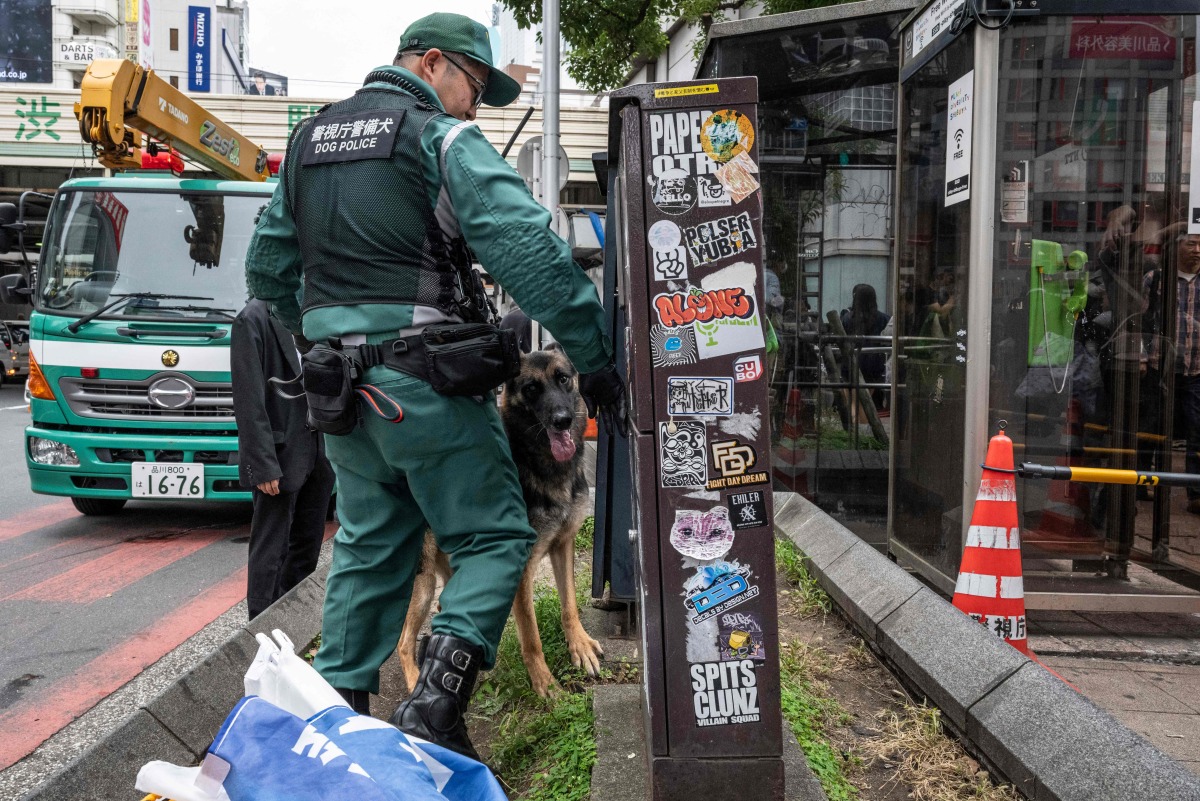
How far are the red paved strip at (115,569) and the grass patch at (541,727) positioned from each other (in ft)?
9.84

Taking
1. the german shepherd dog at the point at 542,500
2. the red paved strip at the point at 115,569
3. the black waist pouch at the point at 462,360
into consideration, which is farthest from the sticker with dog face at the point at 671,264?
the red paved strip at the point at 115,569

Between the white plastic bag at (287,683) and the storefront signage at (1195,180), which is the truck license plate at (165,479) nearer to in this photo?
the white plastic bag at (287,683)

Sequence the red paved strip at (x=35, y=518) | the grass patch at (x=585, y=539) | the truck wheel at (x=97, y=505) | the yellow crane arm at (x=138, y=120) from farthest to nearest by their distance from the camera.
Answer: the truck wheel at (x=97, y=505) → the yellow crane arm at (x=138, y=120) → the red paved strip at (x=35, y=518) → the grass patch at (x=585, y=539)

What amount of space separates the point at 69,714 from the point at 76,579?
2373mm

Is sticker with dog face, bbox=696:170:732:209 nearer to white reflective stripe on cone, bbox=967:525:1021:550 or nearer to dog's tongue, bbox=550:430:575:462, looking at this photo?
dog's tongue, bbox=550:430:575:462

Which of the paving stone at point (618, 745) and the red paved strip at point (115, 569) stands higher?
the paving stone at point (618, 745)

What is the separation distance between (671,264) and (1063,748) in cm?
169

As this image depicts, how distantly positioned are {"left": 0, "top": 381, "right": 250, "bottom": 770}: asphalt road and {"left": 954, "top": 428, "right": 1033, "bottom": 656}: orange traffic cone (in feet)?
11.8

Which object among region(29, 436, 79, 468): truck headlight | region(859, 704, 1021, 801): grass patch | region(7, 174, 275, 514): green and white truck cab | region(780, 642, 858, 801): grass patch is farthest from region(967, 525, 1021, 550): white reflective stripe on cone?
region(29, 436, 79, 468): truck headlight

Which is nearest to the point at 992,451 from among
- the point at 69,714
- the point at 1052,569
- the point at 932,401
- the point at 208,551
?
the point at 932,401

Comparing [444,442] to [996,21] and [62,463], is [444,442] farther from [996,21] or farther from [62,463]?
[62,463]

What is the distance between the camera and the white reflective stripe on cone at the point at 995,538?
401 cm

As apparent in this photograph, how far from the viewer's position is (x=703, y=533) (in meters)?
2.43

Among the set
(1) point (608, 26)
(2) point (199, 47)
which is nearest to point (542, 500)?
(1) point (608, 26)
